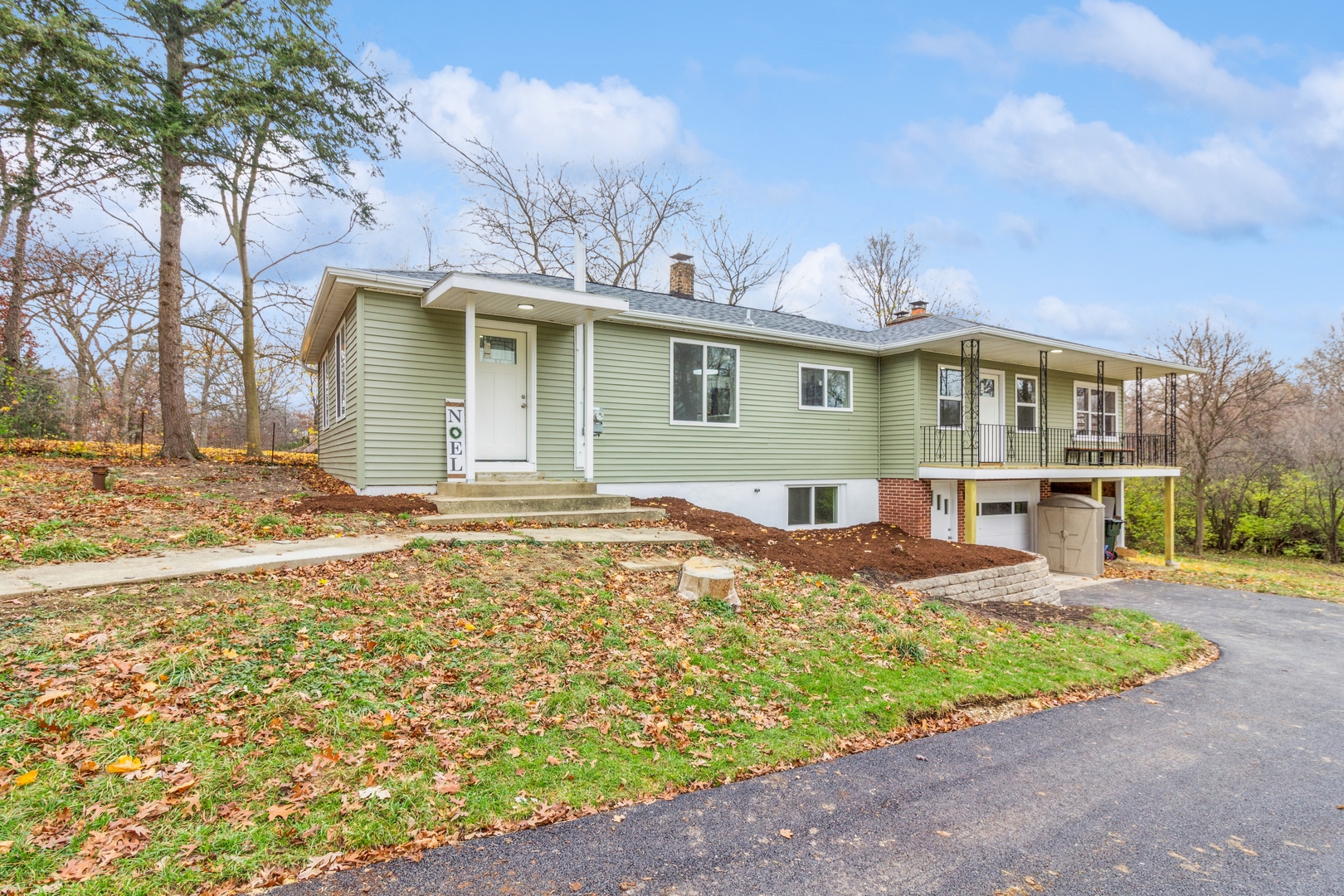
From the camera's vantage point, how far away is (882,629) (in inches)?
230

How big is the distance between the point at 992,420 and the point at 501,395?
11495 millimetres

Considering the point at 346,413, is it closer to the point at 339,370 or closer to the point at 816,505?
the point at 339,370

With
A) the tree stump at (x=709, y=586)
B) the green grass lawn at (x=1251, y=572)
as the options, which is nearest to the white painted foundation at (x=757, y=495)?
the tree stump at (x=709, y=586)

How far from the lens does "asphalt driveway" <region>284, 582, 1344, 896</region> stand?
8.62ft

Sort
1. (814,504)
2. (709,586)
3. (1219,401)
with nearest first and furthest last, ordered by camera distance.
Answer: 1. (709,586)
2. (814,504)
3. (1219,401)

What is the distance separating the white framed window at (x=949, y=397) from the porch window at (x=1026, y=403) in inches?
97.8

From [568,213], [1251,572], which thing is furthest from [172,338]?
[1251,572]

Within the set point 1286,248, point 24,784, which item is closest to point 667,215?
point 1286,248

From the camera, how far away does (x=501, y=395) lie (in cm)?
998

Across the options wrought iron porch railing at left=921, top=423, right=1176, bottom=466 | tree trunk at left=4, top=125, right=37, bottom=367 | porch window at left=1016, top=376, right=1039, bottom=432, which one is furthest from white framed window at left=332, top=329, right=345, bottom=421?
porch window at left=1016, top=376, right=1039, bottom=432

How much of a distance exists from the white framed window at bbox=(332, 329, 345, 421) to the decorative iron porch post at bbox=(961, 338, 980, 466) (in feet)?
38.4

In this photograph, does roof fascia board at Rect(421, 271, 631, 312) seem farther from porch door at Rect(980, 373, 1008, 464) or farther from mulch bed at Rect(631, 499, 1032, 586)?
porch door at Rect(980, 373, 1008, 464)

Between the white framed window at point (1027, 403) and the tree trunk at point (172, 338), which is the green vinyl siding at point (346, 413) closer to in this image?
the tree trunk at point (172, 338)

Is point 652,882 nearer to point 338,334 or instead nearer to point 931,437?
point 338,334
